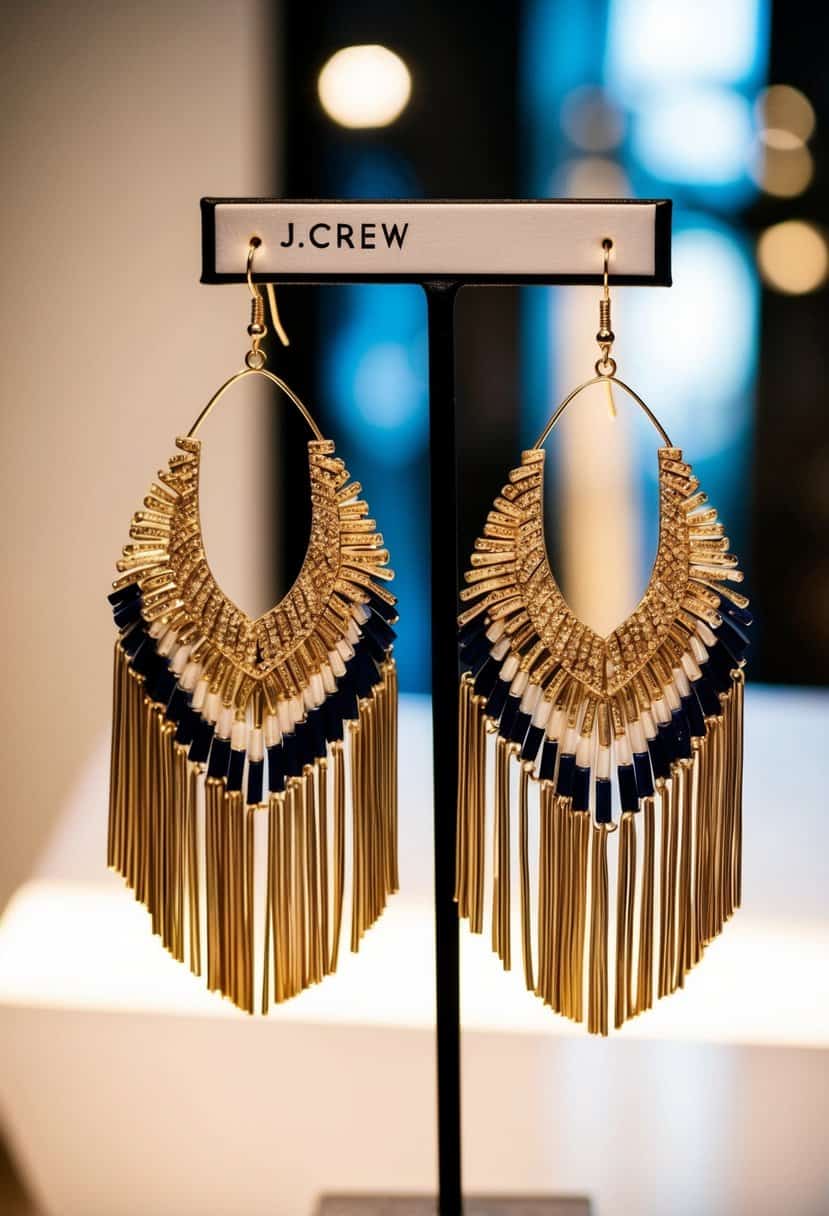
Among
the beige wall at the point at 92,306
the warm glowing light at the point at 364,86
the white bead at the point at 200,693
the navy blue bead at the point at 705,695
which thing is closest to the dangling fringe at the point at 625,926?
the navy blue bead at the point at 705,695

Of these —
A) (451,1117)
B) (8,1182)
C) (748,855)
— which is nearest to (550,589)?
(451,1117)

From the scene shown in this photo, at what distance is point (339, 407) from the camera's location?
7.11ft

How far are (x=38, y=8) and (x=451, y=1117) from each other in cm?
162

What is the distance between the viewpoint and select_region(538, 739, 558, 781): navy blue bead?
0.92m

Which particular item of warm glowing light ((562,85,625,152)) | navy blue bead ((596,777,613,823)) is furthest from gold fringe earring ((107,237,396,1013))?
warm glowing light ((562,85,625,152))

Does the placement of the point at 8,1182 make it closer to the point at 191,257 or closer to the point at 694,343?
the point at 191,257

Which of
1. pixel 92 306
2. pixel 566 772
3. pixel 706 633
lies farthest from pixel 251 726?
pixel 92 306

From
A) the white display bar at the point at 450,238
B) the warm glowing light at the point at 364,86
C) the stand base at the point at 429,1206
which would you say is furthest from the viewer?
the warm glowing light at the point at 364,86

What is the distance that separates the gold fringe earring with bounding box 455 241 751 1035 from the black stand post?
14 millimetres

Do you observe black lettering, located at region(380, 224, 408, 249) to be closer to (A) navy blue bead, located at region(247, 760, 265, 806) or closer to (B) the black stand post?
(B) the black stand post

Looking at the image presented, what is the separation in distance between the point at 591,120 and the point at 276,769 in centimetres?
152

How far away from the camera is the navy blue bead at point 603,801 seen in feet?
3.01

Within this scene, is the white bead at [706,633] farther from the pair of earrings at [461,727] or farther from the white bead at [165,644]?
the white bead at [165,644]

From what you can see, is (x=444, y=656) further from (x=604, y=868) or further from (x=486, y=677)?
(x=604, y=868)
